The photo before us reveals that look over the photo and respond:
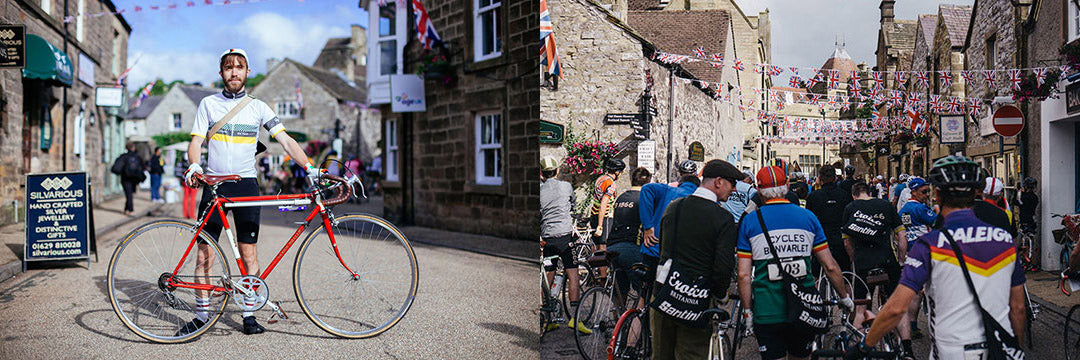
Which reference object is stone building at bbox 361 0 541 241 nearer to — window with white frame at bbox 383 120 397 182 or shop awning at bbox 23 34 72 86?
window with white frame at bbox 383 120 397 182

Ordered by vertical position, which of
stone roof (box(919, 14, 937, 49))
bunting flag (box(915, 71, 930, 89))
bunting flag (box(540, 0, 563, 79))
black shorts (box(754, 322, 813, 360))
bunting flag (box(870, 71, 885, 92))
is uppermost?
stone roof (box(919, 14, 937, 49))

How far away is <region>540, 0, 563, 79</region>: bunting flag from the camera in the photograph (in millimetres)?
8078

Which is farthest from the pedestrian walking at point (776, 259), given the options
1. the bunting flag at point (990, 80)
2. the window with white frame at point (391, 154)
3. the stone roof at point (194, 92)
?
the stone roof at point (194, 92)

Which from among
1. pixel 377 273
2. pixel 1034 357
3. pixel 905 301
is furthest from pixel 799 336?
pixel 1034 357

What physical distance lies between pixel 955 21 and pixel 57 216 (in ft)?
50.3

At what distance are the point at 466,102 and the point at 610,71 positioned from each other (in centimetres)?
304

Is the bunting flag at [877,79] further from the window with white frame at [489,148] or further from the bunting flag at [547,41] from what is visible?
the bunting flag at [547,41]

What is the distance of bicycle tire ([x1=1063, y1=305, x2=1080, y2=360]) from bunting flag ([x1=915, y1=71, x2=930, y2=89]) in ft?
41.2

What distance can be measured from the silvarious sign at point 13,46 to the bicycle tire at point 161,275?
6.12 m

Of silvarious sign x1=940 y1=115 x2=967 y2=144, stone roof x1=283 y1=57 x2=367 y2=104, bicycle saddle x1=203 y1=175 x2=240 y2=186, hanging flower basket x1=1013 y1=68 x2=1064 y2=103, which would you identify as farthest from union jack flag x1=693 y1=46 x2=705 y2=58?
stone roof x1=283 y1=57 x2=367 y2=104

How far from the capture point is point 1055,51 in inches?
459

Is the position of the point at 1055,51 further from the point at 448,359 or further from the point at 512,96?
the point at 448,359

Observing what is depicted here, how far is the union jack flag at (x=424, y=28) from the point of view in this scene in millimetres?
13664

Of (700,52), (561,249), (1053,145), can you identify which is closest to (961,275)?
(561,249)
